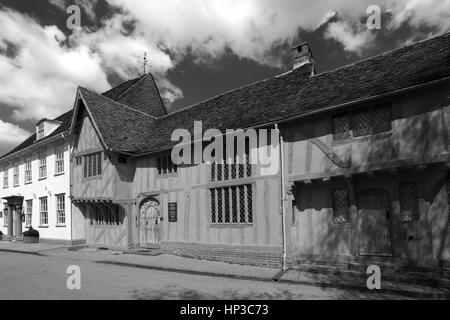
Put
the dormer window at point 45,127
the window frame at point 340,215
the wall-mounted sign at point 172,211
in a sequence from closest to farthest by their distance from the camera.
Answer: the window frame at point 340,215, the wall-mounted sign at point 172,211, the dormer window at point 45,127

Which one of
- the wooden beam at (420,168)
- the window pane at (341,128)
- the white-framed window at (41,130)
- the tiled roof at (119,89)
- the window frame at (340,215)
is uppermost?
the tiled roof at (119,89)

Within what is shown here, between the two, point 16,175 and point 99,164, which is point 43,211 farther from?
point 99,164

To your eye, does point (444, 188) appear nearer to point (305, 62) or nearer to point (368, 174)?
point (368, 174)

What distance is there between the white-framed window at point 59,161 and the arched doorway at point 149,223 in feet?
22.8

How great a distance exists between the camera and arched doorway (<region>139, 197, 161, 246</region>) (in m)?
17.2

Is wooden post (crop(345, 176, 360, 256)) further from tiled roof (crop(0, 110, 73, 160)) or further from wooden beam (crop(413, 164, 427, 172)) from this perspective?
tiled roof (crop(0, 110, 73, 160))

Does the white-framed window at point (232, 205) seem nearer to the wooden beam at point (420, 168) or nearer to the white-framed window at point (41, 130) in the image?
the wooden beam at point (420, 168)

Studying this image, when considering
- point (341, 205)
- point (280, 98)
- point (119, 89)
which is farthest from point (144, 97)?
point (341, 205)

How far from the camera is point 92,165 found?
1909 centimetres

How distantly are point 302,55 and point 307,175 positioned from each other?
7.40 m

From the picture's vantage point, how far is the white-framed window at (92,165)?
18688mm

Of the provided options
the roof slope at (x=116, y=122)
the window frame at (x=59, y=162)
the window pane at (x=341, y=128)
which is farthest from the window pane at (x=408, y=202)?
the window frame at (x=59, y=162)

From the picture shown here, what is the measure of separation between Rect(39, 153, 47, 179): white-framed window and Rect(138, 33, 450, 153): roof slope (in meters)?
8.59

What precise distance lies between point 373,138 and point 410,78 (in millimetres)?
1975
